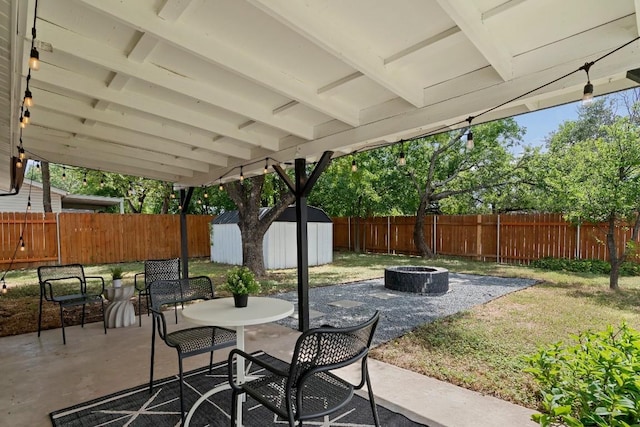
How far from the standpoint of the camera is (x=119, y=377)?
9.75 ft

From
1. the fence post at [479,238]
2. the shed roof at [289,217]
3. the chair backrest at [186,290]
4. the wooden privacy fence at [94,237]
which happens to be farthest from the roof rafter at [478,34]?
the wooden privacy fence at [94,237]

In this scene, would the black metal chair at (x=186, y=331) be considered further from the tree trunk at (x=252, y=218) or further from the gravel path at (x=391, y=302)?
the tree trunk at (x=252, y=218)

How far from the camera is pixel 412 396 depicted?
2.55 meters

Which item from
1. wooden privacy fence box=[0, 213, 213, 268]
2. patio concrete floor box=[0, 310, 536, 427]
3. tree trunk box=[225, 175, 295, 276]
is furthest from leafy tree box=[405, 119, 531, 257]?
patio concrete floor box=[0, 310, 536, 427]

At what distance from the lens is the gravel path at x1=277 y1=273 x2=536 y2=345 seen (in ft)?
15.0

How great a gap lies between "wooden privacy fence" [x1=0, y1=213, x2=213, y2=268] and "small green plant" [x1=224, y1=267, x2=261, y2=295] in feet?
31.7

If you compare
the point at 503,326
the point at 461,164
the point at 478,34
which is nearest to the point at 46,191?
the point at 503,326

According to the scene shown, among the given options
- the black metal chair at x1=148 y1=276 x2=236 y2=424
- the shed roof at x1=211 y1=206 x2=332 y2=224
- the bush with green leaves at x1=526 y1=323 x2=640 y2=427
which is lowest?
the black metal chair at x1=148 y1=276 x2=236 y2=424

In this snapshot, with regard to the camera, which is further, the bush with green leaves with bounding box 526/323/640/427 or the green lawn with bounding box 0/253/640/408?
the green lawn with bounding box 0/253/640/408

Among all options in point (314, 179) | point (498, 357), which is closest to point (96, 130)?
point (314, 179)

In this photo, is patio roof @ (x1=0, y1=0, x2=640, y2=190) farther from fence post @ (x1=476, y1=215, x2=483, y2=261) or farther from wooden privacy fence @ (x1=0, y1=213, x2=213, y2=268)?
fence post @ (x1=476, y1=215, x2=483, y2=261)

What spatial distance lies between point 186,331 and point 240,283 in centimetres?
81

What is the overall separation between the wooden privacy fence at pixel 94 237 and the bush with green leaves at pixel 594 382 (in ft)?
38.2

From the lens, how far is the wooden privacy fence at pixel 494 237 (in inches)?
353
